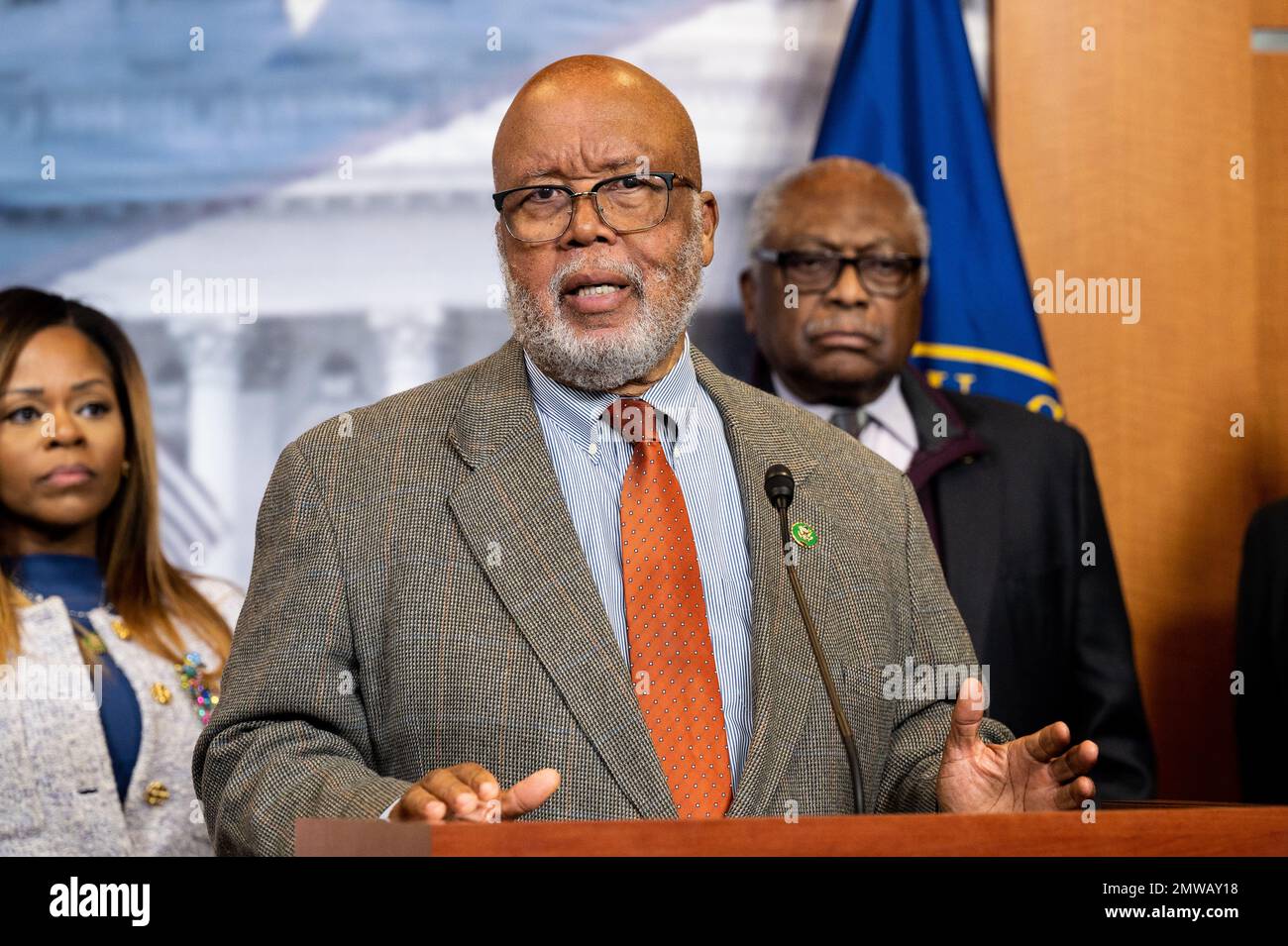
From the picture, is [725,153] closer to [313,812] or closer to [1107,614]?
[1107,614]

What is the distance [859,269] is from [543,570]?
174cm

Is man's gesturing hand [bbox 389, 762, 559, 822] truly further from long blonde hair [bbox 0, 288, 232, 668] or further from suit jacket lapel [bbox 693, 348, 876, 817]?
long blonde hair [bbox 0, 288, 232, 668]

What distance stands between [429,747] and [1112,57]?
3169 millimetres

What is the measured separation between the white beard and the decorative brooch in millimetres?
1327

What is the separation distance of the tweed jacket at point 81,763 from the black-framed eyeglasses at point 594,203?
4.80ft

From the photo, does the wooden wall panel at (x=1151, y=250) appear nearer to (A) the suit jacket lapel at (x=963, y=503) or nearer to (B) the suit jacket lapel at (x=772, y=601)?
(A) the suit jacket lapel at (x=963, y=503)

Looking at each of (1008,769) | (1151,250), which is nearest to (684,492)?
(1008,769)

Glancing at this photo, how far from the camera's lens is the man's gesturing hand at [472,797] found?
155 cm

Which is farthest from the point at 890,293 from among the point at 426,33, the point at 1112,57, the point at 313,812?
the point at 313,812

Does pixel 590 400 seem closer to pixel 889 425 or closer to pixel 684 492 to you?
pixel 684 492

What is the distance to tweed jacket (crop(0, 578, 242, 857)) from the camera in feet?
10.3

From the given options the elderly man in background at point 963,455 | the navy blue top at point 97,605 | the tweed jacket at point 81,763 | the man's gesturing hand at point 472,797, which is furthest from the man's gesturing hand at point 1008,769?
the navy blue top at point 97,605

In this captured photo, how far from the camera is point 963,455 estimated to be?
362cm

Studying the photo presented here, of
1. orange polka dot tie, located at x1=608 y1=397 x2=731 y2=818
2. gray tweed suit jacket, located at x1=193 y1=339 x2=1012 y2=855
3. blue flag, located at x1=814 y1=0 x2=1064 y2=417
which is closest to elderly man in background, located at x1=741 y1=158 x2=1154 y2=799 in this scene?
blue flag, located at x1=814 y1=0 x2=1064 y2=417
